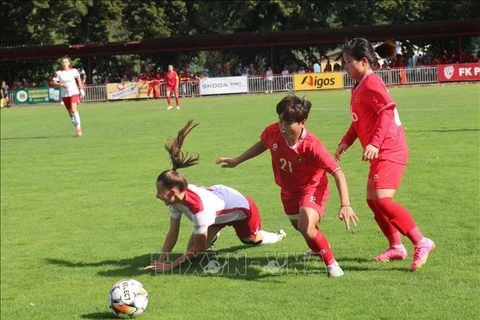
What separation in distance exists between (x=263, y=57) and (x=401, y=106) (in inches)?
1256

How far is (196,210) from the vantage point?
6.84 meters

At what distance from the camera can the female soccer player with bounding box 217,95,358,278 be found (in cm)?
631

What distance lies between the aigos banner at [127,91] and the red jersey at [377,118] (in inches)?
1476

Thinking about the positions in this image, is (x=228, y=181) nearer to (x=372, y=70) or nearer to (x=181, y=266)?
(x=181, y=266)

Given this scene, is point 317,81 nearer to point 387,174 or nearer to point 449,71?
point 449,71

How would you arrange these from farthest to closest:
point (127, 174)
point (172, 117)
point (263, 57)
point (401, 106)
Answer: point (263, 57) < point (172, 117) < point (401, 106) < point (127, 174)

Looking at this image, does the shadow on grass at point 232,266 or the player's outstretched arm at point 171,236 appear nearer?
the shadow on grass at point 232,266

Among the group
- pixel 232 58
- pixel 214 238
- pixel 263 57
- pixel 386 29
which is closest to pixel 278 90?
pixel 386 29

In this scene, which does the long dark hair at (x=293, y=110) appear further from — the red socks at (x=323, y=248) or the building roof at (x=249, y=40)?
the building roof at (x=249, y=40)

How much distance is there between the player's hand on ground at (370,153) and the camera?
607cm

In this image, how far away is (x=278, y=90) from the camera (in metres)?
41.2

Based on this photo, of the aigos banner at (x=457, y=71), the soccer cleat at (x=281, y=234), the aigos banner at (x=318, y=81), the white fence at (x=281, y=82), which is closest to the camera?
the soccer cleat at (x=281, y=234)

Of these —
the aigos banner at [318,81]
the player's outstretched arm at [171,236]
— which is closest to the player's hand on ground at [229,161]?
the player's outstretched arm at [171,236]

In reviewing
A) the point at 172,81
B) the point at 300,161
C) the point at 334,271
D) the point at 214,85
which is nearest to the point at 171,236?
the point at 300,161
